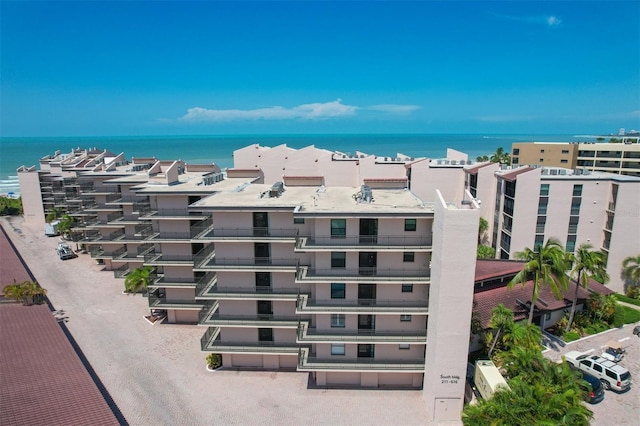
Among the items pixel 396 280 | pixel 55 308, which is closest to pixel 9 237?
pixel 55 308

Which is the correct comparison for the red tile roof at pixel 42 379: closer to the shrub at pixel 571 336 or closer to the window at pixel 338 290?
the window at pixel 338 290

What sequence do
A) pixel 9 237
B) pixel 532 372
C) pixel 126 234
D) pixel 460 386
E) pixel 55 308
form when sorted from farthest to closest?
pixel 9 237, pixel 126 234, pixel 55 308, pixel 460 386, pixel 532 372

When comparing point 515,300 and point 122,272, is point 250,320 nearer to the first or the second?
point 515,300

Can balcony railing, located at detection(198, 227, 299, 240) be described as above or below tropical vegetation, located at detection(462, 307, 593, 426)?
above

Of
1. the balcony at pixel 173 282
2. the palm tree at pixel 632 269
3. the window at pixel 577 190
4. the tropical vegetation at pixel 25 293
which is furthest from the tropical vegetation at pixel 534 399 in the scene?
the tropical vegetation at pixel 25 293

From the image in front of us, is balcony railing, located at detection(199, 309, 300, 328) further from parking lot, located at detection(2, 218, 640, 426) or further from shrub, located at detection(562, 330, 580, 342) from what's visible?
shrub, located at detection(562, 330, 580, 342)

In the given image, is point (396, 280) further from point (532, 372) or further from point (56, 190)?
point (56, 190)

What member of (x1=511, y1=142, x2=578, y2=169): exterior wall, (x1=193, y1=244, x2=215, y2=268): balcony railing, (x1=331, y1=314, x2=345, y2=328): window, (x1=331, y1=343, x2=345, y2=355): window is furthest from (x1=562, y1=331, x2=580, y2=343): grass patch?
(x1=511, y1=142, x2=578, y2=169): exterior wall
